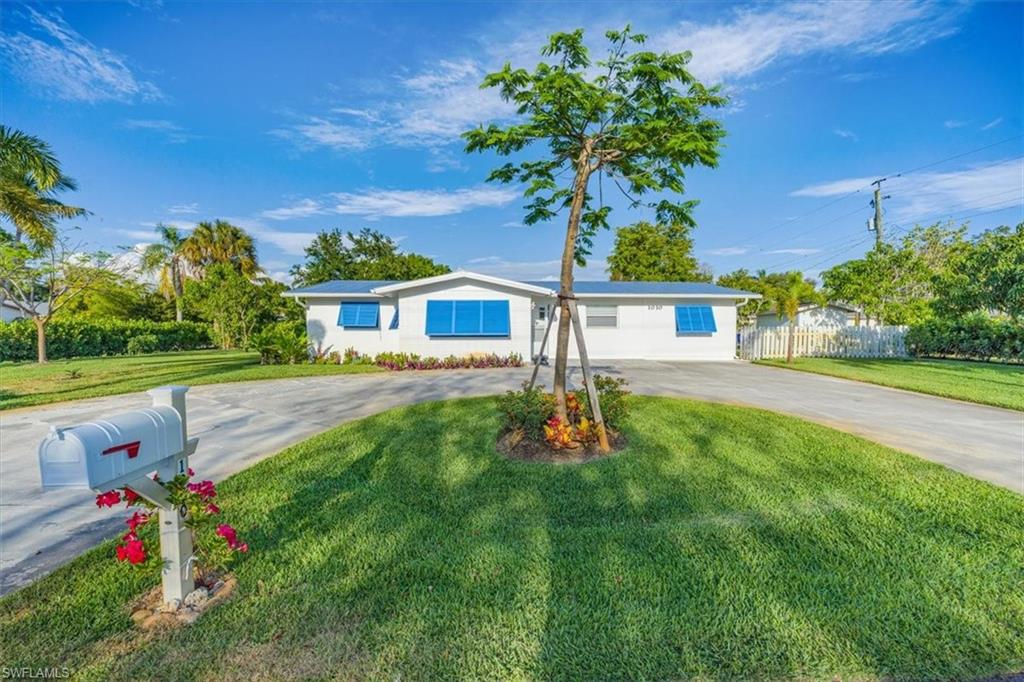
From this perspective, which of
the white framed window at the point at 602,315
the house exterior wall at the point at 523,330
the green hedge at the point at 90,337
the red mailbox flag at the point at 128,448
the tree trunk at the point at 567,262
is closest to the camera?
the red mailbox flag at the point at 128,448

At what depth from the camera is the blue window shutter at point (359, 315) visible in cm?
1530

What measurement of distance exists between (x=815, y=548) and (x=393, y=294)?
13815mm

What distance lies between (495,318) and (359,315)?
4973 mm

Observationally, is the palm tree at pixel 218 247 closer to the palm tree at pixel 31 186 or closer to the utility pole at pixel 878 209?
the palm tree at pixel 31 186

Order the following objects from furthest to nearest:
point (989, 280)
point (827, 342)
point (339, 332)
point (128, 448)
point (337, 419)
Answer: point (827, 342) < point (339, 332) < point (989, 280) < point (337, 419) < point (128, 448)

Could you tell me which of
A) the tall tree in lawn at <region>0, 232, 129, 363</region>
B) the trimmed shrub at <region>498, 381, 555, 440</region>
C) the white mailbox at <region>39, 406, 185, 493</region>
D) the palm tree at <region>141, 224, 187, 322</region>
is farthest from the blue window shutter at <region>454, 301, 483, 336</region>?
the palm tree at <region>141, 224, 187, 322</region>

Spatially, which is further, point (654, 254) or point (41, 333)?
point (654, 254)

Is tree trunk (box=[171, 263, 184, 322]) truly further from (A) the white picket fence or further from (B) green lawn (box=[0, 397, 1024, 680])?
(A) the white picket fence

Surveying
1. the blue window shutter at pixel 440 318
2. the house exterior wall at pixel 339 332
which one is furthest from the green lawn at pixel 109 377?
the blue window shutter at pixel 440 318

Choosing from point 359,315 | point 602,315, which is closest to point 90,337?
point 359,315

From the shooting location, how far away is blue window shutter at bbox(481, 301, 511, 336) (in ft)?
47.1

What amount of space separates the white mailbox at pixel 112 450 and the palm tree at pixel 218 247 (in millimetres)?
31675

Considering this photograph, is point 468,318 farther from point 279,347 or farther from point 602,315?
point 279,347

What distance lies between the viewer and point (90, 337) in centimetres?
1822
